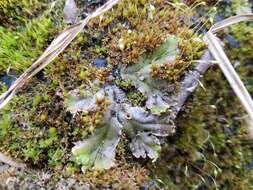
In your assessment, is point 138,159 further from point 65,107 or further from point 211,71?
point 211,71

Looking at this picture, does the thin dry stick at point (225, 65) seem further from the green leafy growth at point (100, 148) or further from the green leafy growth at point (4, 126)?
the green leafy growth at point (4, 126)

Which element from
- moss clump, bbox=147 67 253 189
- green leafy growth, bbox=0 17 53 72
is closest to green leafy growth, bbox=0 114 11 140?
green leafy growth, bbox=0 17 53 72

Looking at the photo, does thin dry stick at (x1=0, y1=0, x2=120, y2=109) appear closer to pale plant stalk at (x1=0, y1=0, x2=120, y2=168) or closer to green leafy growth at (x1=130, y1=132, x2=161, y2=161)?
pale plant stalk at (x1=0, y1=0, x2=120, y2=168)

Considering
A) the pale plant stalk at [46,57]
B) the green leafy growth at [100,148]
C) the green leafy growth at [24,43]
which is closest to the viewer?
the green leafy growth at [100,148]

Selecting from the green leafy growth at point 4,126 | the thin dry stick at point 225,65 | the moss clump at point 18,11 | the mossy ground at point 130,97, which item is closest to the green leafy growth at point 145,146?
the mossy ground at point 130,97

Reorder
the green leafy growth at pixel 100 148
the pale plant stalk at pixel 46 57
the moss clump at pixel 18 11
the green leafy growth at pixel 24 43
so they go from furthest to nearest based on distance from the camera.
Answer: the moss clump at pixel 18 11 → the green leafy growth at pixel 24 43 → the pale plant stalk at pixel 46 57 → the green leafy growth at pixel 100 148
